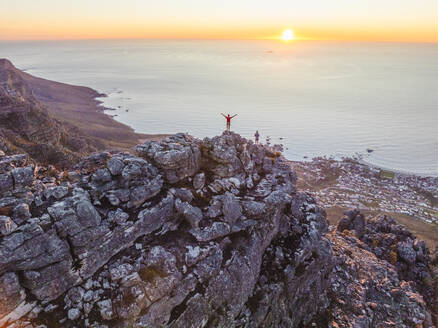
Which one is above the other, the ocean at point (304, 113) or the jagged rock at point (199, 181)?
the jagged rock at point (199, 181)

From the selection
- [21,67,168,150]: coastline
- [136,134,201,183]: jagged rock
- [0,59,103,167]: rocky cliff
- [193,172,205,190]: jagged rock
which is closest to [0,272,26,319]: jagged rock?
[136,134,201,183]: jagged rock

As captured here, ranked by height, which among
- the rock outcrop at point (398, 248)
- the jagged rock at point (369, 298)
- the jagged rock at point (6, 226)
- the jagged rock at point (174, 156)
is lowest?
the rock outcrop at point (398, 248)

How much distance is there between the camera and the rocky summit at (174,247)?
39.5ft

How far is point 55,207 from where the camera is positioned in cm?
1289

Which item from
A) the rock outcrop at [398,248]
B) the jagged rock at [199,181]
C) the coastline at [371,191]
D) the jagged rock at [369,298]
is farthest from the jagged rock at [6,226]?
the coastline at [371,191]

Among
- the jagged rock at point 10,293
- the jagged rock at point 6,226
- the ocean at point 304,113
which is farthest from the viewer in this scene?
the ocean at point 304,113

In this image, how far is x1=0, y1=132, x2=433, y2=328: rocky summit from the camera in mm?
12031

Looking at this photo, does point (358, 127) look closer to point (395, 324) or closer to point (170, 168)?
point (395, 324)

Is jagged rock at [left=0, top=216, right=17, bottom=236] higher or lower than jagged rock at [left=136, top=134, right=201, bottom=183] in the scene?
lower

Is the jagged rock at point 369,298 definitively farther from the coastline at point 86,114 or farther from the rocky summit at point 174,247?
the coastline at point 86,114

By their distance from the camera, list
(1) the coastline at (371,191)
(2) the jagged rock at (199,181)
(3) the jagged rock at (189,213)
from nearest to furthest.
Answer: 1. (3) the jagged rock at (189,213)
2. (2) the jagged rock at (199,181)
3. (1) the coastline at (371,191)

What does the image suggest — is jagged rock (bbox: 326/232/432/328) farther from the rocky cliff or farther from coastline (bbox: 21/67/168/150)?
coastline (bbox: 21/67/168/150)

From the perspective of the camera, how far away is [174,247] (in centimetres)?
1475

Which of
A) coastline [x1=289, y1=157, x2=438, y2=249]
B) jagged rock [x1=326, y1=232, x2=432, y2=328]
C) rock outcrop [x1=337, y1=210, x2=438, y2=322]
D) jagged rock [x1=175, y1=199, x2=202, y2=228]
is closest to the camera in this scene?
jagged rock [x1=175, y1=199, x2=202, y2=228]
